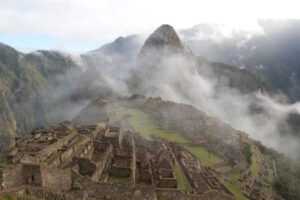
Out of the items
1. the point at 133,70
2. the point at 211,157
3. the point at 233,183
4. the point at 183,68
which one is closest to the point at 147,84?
the point at 133,70

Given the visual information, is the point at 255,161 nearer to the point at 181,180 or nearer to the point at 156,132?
the point at 156,132

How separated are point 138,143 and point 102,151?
15.9 metres

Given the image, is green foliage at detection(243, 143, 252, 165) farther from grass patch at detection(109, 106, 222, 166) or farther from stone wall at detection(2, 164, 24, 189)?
stone wall at detection(2, 164, 24, 189)

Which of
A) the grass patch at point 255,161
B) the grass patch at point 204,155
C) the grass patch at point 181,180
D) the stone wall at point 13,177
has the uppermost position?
the stone wall at point 13,177

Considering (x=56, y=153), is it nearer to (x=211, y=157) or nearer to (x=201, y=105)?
(x=211, y=157)

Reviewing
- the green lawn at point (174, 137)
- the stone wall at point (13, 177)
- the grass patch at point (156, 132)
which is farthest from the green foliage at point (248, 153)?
the stone wall at point (13, 177)

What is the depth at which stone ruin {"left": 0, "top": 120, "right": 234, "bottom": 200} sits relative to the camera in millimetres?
30781

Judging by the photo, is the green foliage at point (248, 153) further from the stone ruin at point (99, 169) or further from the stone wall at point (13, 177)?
the stone wall at point (13, 177)

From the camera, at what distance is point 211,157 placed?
7169 cm

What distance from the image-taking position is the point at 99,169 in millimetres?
39281

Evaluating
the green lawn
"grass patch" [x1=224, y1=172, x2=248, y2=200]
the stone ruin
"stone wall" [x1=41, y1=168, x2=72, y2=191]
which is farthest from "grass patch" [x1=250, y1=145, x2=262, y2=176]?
"stone wall" [x1=41, y1=168, x2=72, y2=191]

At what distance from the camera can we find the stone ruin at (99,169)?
101 feet

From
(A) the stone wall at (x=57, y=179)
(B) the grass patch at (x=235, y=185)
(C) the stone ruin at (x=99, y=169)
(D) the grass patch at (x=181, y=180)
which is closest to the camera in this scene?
(C) the stone ruin at (x=99, y=169)

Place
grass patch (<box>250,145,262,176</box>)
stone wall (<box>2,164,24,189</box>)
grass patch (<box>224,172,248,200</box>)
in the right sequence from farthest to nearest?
grass patch (<box>250,145,262,176</box>) < grass patch (<box>224,172,248,200</box>) < stone wall (<box>2,164,24,189</box>)
